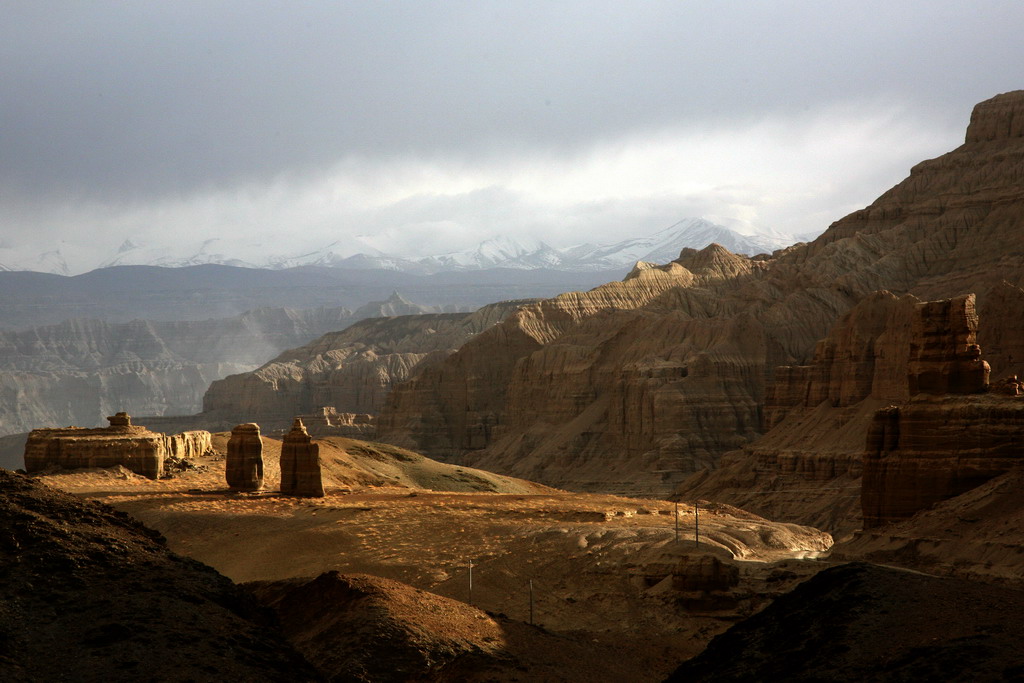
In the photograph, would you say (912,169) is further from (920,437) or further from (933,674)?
(933,674)

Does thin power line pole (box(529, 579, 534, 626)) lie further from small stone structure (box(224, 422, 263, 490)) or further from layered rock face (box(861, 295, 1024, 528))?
small stone structure (box(224, 422, 263, 490))

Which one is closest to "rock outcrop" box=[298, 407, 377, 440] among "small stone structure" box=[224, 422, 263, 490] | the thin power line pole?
"small stone structure" box=[224, 422, 263, 490]

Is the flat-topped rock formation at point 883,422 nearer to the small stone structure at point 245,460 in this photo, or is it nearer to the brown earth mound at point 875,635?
the brown earth mound at point 875,635

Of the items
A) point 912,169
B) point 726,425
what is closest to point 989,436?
point 726,425

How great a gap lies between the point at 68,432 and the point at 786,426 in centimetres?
5857

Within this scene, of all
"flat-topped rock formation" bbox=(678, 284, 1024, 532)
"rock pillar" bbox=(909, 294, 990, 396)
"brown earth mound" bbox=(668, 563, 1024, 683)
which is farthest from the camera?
"rock pillar" bbox=(909, 294, 990, 396)

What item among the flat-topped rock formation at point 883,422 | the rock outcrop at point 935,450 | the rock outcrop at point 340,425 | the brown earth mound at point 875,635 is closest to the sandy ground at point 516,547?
the rock outcrop at point 935,450

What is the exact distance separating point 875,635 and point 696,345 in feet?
367

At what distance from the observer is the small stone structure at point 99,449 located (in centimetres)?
6594

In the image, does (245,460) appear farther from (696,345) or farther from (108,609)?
(696,345)

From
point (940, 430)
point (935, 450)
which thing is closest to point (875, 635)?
point (935, 450)

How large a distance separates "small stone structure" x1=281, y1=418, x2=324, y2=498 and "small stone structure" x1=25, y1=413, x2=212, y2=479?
819 cm

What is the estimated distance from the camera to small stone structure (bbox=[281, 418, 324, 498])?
62781 millimetres

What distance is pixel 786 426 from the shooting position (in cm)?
11125
